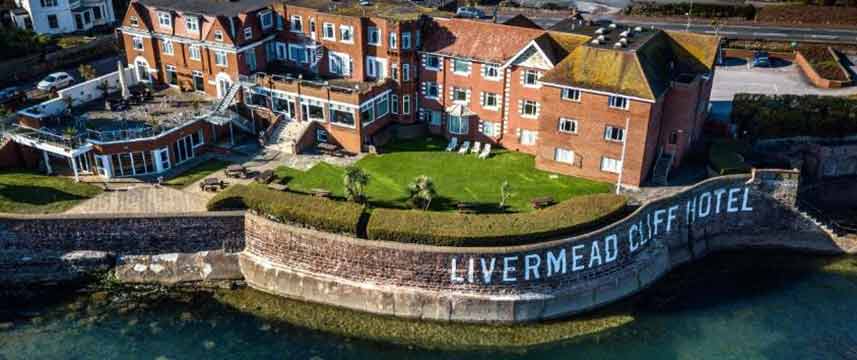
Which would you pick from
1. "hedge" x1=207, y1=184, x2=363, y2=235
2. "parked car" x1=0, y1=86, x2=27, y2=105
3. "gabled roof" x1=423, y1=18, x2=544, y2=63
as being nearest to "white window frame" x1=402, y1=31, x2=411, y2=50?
"gabled roof" x1=423, y1=18, x2=544, y2=63

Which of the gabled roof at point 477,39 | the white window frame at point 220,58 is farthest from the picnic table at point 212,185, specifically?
the gabled roof at point 477,39

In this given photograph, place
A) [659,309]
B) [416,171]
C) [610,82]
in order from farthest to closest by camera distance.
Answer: [416,171], [610,82], [659,309]

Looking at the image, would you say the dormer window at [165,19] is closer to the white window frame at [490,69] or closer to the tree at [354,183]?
the tree at [354,183]

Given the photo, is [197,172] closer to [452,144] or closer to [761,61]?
[452,144]

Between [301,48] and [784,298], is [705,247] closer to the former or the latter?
[784,298]

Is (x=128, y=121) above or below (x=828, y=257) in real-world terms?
above

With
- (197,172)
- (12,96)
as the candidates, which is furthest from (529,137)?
(12,96)

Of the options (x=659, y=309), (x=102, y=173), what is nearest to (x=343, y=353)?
(x=659, y=309)
